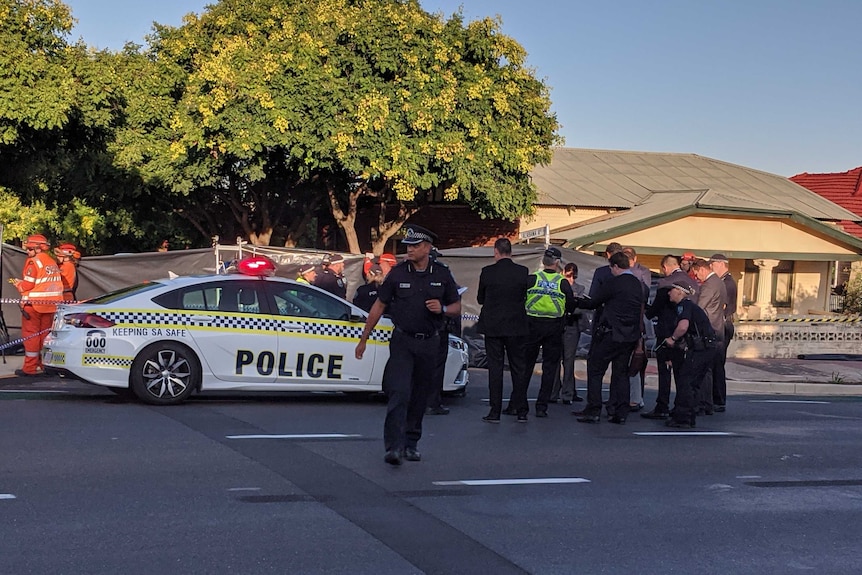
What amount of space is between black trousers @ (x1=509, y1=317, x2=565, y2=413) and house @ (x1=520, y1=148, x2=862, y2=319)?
14.5 m

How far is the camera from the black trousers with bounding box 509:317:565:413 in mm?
10992

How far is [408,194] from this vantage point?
25.8m

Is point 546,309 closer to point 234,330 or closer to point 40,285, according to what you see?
point 234,330

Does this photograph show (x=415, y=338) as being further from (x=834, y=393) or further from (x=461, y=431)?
(x=834, y=393)

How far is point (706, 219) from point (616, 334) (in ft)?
59.0

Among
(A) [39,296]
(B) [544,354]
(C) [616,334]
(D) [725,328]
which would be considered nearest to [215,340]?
(B) [544,354]

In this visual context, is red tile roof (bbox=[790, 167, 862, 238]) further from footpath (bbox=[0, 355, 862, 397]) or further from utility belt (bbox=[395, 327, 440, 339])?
utility belt (bbox=[395, 327, 440, 339])

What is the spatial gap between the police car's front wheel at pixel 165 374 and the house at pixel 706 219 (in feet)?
51.7

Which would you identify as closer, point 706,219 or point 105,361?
point 105,361

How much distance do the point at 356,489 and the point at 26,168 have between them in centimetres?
1780

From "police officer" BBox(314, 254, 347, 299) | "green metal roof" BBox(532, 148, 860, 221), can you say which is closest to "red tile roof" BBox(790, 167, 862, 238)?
"green metal roof" BBox(532, 148, 860, 221)

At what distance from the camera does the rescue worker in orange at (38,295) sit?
1355 cm

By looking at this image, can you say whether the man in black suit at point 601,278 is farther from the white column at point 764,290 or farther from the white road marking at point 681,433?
the white column at point 764,290

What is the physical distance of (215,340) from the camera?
11.2 meters
